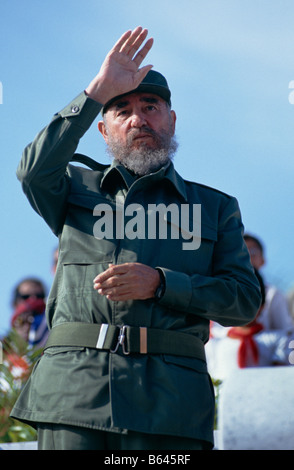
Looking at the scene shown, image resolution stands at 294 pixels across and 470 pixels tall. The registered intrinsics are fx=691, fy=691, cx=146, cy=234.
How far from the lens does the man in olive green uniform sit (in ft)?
8.83

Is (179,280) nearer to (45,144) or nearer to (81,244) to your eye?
(81,244)

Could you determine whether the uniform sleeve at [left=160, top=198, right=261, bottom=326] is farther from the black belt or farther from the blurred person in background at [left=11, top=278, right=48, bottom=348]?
the blurred person in background at [left=11, top=278, right=48, bottom=348]

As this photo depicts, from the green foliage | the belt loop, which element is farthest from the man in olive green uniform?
the green foliage

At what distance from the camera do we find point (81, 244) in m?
3.03

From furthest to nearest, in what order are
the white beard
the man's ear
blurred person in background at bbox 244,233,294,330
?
1. blurred person in background at bbox 244,233,294,330
2. the man's ear
3. the white beard

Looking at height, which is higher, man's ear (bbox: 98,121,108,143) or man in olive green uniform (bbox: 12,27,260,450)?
Answer: man's ear (bbox: 98,121,108,143)

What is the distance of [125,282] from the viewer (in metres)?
2.75

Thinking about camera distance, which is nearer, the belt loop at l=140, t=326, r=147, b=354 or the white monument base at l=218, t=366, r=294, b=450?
the belt loop at l=140, t=326, r=147, b=354

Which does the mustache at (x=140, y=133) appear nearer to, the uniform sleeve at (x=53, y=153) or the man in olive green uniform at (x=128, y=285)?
the man in olive green uniform at (x=128, y=285)

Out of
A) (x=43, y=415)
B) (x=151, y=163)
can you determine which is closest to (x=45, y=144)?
(x=151, y=163)

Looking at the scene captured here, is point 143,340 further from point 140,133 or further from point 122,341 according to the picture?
point 140,133

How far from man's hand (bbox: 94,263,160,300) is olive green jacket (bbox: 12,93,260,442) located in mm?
70

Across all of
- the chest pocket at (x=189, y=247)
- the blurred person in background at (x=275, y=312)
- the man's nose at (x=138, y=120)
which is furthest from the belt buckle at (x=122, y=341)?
the blurred person in background at (x=275, y=312)

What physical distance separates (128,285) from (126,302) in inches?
4.3
